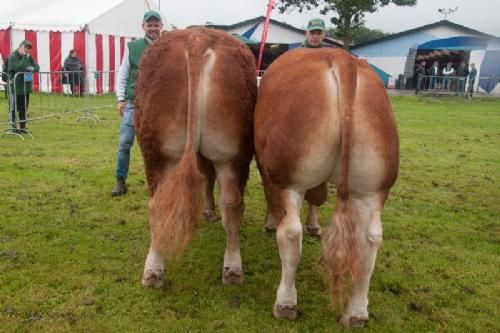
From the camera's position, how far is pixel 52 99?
15008mm

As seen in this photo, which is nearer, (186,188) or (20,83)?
(186,188)

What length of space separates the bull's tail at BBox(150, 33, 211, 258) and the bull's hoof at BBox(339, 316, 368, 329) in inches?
43.9

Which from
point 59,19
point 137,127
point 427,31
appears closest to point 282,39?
point 427,31

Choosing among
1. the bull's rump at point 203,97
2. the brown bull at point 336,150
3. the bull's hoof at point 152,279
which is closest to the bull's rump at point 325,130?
the brown bull at point 336,150

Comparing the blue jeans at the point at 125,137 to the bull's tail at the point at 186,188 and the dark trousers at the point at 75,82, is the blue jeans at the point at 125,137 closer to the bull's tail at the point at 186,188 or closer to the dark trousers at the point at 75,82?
the bull's tail at the point at 186,188

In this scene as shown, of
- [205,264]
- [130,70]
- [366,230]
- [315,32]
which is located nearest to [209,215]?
[205,264]

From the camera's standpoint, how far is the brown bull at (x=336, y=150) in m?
2.51

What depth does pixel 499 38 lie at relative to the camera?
2364 cm

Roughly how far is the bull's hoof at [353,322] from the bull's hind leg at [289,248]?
318 mm

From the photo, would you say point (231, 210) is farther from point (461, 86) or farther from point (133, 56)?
point (461, 86)

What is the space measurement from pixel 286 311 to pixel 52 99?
13991 millimetres

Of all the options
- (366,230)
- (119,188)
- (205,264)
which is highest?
(366,230)

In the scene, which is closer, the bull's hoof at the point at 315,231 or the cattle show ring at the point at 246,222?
the cattle show ring at the point at 246,222

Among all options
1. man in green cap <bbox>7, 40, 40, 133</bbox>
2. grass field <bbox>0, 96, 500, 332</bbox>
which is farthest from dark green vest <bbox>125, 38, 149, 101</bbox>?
man in green cap <bbox>7, 40, 40, 133</bbox>
